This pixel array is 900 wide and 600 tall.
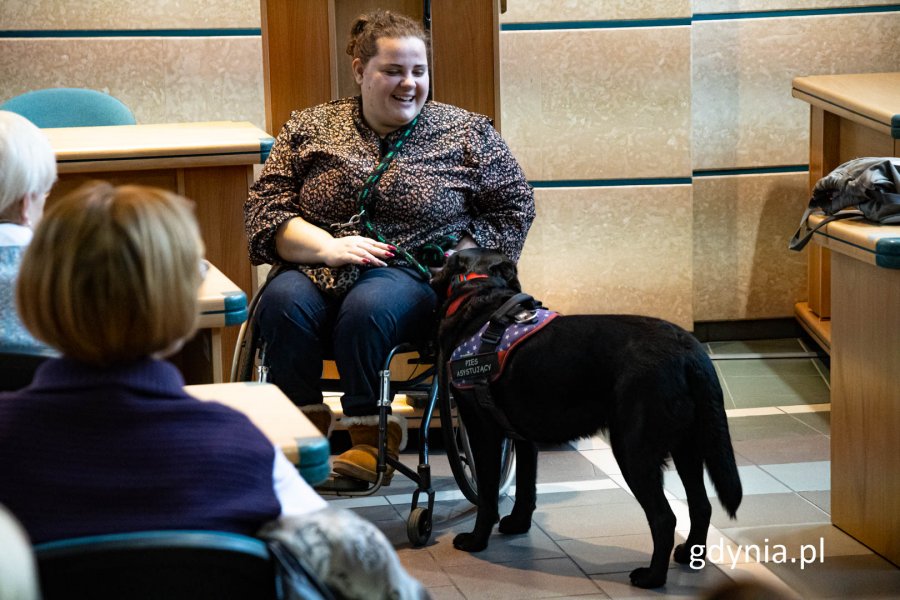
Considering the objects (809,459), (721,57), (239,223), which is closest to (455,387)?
(239,223)

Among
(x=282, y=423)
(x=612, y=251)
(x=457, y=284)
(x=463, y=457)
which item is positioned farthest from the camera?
(x=612, y=251)

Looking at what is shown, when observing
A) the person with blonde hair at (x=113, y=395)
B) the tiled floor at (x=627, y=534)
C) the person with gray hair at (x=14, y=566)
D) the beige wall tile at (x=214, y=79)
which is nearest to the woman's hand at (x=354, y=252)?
the tiled floor at (x=627, y=534)

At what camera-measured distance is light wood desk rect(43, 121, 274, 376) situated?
2.99 m

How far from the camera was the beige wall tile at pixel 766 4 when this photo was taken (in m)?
4.82

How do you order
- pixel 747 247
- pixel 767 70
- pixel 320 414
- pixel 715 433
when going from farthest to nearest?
pixel 747 247, pixel 767 70, pixel 320 414, pixel 715 433

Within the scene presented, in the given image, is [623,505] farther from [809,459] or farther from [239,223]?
[239,223]

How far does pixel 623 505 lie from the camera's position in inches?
126

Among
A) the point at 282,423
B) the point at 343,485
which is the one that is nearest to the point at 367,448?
the point at 343,485

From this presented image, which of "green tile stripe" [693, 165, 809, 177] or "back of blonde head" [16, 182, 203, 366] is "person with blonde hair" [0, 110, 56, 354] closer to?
"back of blonde head" [16, 182, 203, 366]

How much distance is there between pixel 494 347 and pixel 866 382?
2.72 feet

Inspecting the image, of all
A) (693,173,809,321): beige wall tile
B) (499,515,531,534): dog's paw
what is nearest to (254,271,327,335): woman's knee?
(499,515,531,534): dog's paw

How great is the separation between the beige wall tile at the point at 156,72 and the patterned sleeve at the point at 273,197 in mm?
1203

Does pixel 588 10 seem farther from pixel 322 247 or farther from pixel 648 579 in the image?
pixel 648 579

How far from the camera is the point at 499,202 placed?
321 cm
